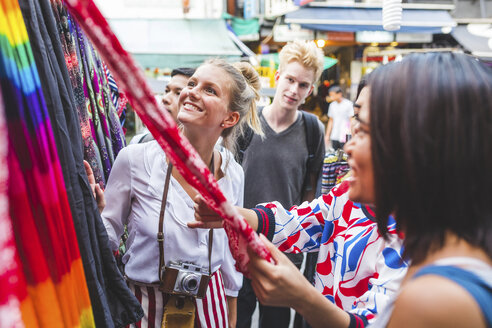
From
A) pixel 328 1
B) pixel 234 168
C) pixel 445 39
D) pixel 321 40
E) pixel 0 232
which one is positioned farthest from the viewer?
pixel 445 39

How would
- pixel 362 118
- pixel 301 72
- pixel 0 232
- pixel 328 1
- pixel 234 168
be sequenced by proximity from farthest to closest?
1. pixel 328 1
2. pixel 301 72
3. pixel 234 168
4. pixel 362 118
5. pixel 0 232

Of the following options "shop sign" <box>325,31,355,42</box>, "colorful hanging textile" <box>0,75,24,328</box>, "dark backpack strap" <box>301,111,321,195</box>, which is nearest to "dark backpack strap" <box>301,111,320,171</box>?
"dark backpack strap" <box>301,111,321,195</box>

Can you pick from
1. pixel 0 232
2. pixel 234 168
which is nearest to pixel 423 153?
pixel 0 232

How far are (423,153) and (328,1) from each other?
959cm

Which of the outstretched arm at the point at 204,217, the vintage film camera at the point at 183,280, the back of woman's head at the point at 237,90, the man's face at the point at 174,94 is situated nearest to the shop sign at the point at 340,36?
the man's face at the point at 174,94

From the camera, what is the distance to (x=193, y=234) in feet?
5.31

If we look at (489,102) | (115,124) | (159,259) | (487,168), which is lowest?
(159,259)

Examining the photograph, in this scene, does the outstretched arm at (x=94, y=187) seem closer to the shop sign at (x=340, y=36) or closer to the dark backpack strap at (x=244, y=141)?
the dark backpack strap at (x=244, y=141)

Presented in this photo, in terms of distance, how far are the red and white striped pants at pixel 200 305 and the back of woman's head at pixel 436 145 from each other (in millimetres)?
1091

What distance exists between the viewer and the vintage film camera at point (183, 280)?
1514 mm

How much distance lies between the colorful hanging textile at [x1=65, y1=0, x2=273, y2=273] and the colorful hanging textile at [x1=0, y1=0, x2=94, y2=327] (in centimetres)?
16

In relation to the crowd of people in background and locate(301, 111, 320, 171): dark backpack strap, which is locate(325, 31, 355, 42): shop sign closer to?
the crowd of people in background

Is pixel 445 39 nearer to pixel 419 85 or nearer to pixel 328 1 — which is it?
pixel 328 1

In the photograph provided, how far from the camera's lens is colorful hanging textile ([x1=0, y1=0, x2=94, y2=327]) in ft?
2.53
